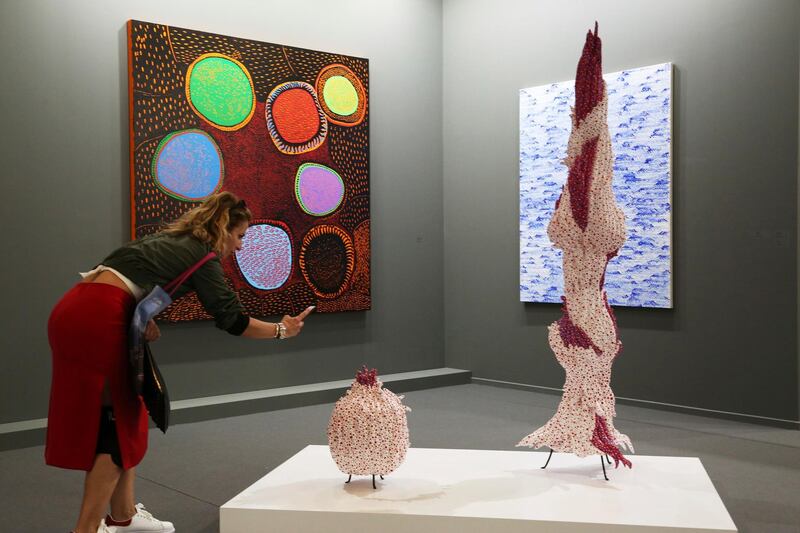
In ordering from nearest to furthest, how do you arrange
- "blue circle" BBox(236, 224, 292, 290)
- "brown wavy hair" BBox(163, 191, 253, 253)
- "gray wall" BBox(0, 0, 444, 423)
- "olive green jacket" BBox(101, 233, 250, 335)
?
"olive green jacket" BBox(101, 233, 250, 335) → "brown wavy hair" BBox(163, 191, 253, 253) → "gray wall" BBox(0, 0, 444, 423) → "blue circle" BBox(236, 224, 292, 290)

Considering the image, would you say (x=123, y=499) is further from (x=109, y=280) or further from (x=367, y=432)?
(x=367, y=432)

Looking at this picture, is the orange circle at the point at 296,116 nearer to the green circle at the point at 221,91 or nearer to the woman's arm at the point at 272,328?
the green circle at the point at 221,91

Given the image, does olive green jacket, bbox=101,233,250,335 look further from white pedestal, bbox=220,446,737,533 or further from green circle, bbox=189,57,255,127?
green circle, bbox=189,57,255,127

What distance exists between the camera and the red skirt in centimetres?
292

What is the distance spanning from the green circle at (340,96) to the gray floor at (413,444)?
7.29 feet

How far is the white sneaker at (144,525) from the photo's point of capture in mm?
3225

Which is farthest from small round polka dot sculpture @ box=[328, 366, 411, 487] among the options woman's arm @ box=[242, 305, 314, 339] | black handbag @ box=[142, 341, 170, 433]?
black handbag @ box=[142, 341, 170, 433]

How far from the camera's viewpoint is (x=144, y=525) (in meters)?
3.25

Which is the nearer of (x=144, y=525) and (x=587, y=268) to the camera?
(x=144, y=525)

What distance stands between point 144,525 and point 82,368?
0.72m

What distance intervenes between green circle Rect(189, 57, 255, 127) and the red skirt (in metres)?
3.11

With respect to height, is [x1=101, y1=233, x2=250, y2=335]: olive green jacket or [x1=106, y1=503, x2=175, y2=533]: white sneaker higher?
[x1=101, y1=233, x2=250, y2=335]: olive green jacket

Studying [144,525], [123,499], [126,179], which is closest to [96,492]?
[123,499]

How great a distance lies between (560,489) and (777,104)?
3.19 meters
